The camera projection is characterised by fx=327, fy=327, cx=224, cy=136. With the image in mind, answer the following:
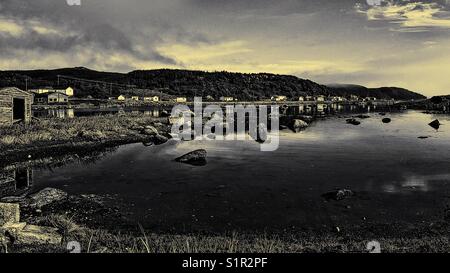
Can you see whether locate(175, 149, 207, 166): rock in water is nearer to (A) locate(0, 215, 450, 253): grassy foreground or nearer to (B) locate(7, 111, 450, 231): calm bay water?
(B) locate(7, 111, 450, 231): calm bay water

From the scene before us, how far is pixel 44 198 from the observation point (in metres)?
13.1

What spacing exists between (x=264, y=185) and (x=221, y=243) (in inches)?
310

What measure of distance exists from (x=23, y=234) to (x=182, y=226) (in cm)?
474

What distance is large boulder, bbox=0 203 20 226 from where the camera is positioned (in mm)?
8922

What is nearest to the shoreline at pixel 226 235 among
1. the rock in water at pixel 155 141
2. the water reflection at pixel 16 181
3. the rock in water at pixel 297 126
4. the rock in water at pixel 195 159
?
the water reflection at pixel 16 181

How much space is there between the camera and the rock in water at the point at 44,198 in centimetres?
1267

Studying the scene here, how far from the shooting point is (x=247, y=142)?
105 ft

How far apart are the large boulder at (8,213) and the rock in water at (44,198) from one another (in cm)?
344

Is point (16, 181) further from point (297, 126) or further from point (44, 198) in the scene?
point (297, 126)

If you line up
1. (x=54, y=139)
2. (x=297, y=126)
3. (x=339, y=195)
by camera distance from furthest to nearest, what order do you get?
(x=297, y=126) → (x=54, y=139) → (x=339, y=195)

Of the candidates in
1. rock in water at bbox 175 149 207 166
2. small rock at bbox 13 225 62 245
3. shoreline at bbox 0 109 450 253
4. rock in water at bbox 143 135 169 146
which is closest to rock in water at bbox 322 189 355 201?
shoreline at bbox 0 109 450 253

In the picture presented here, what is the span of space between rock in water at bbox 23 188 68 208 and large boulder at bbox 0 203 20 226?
11.3ft

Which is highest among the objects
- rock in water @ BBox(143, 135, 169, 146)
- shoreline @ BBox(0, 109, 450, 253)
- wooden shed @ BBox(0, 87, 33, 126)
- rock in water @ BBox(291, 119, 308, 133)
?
wooden shed @ BBox(0, 87, 33, 126)

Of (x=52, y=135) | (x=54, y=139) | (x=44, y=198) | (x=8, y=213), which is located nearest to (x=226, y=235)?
(x=8, y=213)
